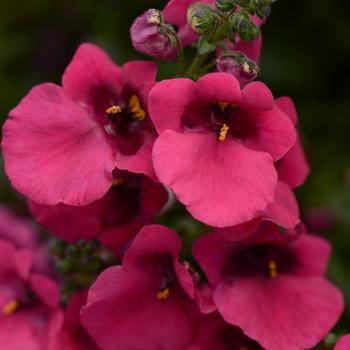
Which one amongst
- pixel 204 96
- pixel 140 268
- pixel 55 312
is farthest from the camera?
pixel 55 312

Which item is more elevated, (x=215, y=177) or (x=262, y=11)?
(x=262, y=11)

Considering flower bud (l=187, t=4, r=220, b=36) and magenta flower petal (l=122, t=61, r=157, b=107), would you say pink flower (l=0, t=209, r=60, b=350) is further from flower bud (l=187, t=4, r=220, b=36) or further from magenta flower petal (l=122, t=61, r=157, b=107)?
flower bud (l=187, t=4, r=220, b=36)

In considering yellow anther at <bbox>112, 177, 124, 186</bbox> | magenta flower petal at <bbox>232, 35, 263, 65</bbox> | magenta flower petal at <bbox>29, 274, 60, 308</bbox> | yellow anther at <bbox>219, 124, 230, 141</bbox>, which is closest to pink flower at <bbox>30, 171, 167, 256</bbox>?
yellow anther at <bbox>112, 177, 124, 186</bbox>

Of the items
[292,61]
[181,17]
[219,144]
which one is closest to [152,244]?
[219,144]

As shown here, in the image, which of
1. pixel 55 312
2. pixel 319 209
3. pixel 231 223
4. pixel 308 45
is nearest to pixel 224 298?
pixel 231 223

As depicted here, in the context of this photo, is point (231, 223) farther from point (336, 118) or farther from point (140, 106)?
point (336, 118)

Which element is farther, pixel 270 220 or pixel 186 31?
pixel 186 31

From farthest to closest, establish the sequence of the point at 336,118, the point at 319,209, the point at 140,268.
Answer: the point at 336,118 < the point at 319,209 < the point at 140,268

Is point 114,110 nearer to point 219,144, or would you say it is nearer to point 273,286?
point 219,144
